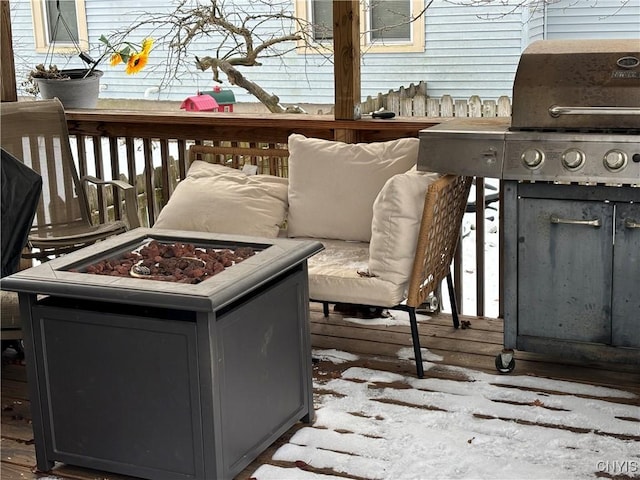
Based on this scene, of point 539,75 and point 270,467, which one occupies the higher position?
point 539,75

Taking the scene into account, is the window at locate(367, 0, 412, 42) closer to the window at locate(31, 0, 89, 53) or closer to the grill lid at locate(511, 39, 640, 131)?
the window at locate(31, 0, 89, 53)

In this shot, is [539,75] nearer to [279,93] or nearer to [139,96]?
[279,93]

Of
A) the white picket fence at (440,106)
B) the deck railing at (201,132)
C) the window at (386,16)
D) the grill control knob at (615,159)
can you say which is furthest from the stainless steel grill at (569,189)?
the window at (386,16)

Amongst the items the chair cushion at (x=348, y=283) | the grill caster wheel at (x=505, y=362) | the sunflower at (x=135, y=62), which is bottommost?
the grill caster wheel at (x=505, y=362)

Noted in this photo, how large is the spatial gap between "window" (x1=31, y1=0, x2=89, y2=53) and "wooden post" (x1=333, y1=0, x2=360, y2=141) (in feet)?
10.5

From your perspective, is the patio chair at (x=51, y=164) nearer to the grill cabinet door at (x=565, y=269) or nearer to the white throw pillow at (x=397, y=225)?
the white throw pillow at (x=397, y=225)

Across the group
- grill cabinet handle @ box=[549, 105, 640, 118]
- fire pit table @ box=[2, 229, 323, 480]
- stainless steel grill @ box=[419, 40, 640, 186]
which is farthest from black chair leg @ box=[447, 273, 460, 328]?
fire pit table @ box=[2, 229, 323, 480]

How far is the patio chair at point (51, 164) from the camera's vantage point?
189 inches

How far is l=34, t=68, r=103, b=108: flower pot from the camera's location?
5156mm

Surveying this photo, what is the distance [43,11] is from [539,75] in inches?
190

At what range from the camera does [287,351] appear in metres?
3.10

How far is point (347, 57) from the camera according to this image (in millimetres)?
4320

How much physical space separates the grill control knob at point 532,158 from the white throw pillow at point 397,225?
0.40 meters

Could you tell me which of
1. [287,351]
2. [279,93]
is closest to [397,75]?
[279,93]
